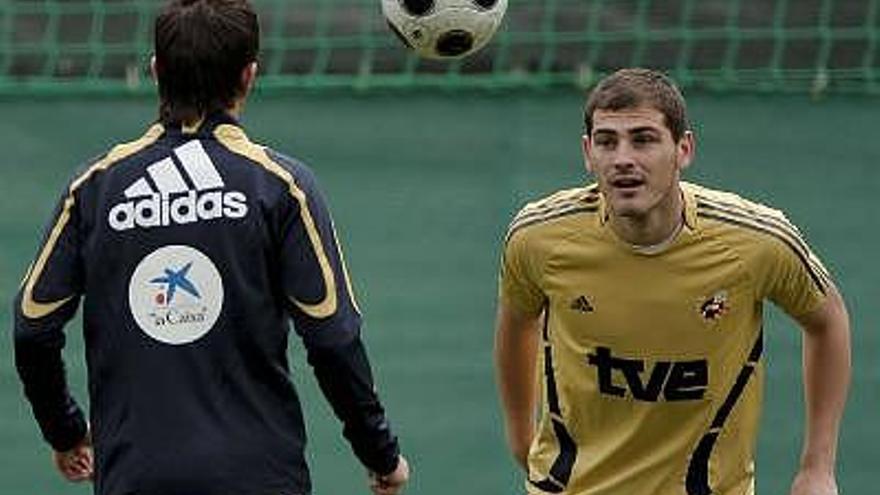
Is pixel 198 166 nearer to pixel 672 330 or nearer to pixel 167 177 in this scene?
pixel 167 177

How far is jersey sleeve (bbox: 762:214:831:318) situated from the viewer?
5441 millimetres

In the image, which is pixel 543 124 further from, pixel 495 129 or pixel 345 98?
pixel 345 98

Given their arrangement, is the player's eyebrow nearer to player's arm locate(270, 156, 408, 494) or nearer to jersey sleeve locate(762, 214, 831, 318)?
jersey sleeve locate(762, 214, 831, 318)

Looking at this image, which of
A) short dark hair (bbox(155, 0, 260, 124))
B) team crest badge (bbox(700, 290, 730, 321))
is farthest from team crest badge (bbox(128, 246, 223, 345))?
team crest badge (bbox(700, 290, 730, 321))

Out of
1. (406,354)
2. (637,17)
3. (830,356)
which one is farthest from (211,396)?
(637,17)

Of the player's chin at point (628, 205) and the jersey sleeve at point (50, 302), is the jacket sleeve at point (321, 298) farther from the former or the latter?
the player's chin at point (628, 205)

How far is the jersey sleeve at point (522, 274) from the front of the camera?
5578 millimetres

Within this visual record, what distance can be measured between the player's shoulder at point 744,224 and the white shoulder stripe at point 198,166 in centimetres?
134

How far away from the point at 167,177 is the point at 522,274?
3.89 ft

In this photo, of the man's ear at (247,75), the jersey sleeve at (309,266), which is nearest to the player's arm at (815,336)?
the jersey sleeve at (309,266)

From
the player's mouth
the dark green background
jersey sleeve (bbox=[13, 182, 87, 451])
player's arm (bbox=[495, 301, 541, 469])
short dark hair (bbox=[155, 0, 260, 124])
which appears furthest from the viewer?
the dark green background

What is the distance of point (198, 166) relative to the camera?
4.72 metres

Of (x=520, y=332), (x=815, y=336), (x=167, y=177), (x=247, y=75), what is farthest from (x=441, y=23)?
(x=167, y=177)

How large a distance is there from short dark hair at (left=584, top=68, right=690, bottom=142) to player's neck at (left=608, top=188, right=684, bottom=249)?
18 cm
